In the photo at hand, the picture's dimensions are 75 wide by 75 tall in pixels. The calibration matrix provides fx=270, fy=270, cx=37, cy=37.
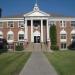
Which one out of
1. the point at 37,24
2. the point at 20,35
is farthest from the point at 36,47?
the point at 20,35

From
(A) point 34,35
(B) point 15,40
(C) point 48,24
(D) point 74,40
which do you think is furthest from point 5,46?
(D) point 74,40

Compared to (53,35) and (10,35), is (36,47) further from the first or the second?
(10,35)

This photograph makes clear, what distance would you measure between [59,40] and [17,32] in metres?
12.3

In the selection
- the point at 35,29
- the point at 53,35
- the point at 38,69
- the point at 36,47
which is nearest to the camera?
the point at 38,69

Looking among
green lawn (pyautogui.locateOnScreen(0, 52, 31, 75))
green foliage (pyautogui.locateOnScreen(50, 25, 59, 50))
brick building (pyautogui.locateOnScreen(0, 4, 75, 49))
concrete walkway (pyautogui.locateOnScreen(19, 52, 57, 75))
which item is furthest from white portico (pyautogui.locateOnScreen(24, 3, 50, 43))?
concrete walkway (pyautogui.locateOnScreen(19, 52, 57, 75))

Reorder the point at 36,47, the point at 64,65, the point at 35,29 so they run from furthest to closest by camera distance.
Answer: the point at 35,29, the point at 36,47, the point at 64,65

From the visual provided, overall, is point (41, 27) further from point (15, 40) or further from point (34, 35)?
point (15, 40)

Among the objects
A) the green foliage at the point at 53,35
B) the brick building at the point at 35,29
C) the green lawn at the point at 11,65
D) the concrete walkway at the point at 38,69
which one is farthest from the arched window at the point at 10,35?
the concrete walkway at the point at 38,69

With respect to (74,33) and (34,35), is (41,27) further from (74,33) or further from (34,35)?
(74,33)

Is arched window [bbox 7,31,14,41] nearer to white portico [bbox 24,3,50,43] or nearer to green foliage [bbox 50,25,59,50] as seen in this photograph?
white portico [bbox 24,3,50,43]

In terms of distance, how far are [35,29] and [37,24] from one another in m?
1.53

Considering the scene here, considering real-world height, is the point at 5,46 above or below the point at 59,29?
below

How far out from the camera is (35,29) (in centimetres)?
7688

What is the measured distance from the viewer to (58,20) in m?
77.9
